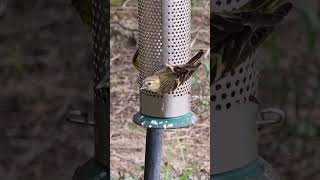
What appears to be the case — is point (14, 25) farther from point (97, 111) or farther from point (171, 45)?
point (171, 45)

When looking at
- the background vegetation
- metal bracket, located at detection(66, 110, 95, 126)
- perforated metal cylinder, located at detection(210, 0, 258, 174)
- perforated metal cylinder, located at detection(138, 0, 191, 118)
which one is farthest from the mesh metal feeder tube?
the background vegetation

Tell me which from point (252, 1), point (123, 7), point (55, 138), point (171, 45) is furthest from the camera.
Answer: point (55, 138)

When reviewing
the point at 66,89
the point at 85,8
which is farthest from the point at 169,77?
the point at 66,89

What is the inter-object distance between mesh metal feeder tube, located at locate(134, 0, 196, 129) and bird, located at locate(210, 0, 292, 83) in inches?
19.0

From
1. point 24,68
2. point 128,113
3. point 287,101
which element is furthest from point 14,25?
point 128,113

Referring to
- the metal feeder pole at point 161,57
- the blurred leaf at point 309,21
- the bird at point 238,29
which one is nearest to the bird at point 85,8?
the bird at point 238,29

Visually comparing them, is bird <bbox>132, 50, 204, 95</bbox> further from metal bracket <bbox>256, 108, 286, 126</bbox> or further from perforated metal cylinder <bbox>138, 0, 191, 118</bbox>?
metal bracket <bbox>256, 108, 286, 126</bbox>

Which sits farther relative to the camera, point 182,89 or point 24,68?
point 24,68

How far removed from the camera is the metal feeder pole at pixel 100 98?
190 centimetres

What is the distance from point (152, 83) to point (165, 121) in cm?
7

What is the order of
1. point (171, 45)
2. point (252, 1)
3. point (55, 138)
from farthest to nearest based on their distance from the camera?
1. point (55, 138)
2. point (252, 1)
3. point (171, 45)

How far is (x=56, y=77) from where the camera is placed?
4.45m

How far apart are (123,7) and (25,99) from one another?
2.68 metres

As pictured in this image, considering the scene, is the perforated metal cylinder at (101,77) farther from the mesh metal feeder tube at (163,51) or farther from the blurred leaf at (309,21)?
the blurred leaf at (309,21)
